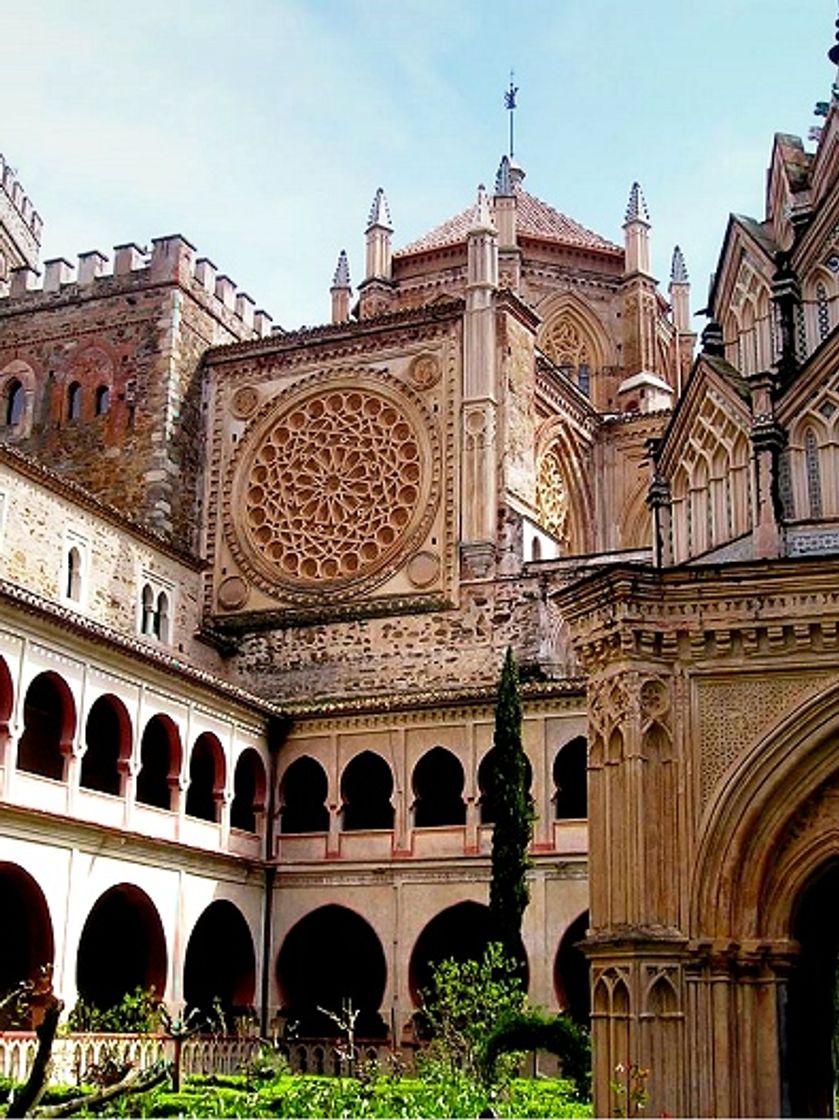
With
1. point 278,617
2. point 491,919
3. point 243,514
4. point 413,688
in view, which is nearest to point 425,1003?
point 491,919

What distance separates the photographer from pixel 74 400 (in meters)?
36.2

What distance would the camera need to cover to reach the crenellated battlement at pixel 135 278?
3584 centimetres

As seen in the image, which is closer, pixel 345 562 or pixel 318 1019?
pixel 318 1019

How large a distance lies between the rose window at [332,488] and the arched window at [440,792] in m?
4.37

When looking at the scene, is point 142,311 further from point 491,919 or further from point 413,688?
point 491,919

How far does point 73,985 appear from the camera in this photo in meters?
24.3

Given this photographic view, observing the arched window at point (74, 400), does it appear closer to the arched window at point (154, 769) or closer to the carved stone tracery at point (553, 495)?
the arched window at point (154, 769)

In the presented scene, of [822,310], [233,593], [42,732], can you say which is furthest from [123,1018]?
[822,310]

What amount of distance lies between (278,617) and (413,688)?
3799mm

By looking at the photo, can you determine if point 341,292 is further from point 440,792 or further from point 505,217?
point 440,792

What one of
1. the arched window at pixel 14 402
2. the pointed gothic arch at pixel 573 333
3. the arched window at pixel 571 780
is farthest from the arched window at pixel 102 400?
the arched window at pixel 571 780

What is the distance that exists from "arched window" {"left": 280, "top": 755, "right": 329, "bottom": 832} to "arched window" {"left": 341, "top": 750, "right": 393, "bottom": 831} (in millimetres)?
558

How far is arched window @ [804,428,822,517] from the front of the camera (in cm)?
1303

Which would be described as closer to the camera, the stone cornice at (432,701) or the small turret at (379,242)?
the stone cornice at (432,701)
